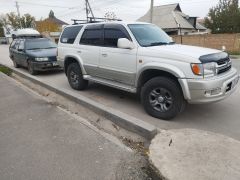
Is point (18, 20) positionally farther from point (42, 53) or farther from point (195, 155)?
point (195, 155)

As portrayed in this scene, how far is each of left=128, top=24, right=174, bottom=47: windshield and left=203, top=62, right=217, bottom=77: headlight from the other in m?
1.37

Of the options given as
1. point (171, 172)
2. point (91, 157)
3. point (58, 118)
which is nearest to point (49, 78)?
point (58, 118)

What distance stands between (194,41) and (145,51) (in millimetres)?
21030

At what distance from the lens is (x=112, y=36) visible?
5633 millimetres

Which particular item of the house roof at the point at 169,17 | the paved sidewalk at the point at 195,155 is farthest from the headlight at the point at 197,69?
the house roof at the point at 169,17

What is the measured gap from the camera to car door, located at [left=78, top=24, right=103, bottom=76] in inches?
235

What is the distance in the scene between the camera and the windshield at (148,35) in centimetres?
519

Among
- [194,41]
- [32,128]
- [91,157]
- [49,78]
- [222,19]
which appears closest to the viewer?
[91,157]

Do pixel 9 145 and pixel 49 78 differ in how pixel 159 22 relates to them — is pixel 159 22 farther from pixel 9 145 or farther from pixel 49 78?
pixel 9 145

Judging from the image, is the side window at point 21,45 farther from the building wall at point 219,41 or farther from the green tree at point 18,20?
the green tree at point 18,20

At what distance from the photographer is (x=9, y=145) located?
13.1ft

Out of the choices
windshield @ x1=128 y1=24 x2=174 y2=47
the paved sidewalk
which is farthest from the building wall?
the paved sidewalk

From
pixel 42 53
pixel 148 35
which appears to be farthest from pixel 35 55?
pixel 148 35

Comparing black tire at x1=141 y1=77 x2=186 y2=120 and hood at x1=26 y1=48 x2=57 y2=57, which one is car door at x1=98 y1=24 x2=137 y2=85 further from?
hood at x1=26 y1=48 x2=57 y2=57
